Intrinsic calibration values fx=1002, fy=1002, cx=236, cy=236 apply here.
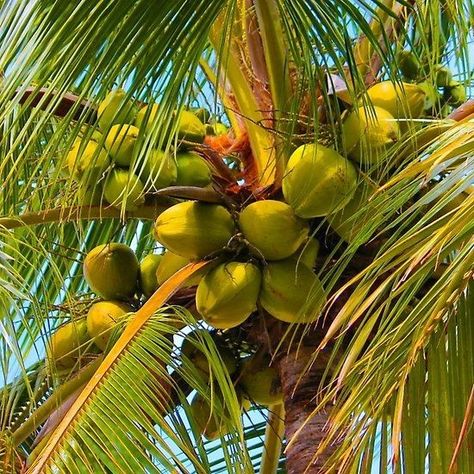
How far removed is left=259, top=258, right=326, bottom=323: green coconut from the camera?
167cm

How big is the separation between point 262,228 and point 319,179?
13 cm

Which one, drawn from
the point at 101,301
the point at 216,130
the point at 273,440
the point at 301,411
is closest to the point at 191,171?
the point at 216,130

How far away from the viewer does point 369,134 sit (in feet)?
5.53

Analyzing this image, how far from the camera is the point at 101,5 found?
137cm

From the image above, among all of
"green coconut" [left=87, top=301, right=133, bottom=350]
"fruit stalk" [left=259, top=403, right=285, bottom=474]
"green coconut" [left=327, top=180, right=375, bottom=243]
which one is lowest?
"fruit stalk" [left=259, top=403, right=285, bottom=474]

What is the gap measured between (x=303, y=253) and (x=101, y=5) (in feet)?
1.95

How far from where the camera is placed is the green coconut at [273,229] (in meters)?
1.68

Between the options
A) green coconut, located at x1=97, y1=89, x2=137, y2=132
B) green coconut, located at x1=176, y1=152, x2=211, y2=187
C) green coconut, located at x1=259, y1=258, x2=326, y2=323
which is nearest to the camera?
green coconut, located at x1=97, y1=89, x2=137, y2=132

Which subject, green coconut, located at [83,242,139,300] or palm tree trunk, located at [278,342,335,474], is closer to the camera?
palm tree trunk, located at [278,342,335,474]

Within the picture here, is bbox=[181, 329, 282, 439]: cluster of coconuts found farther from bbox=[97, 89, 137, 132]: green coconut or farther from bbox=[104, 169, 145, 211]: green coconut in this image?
bbox=[97, 89, 137, 132]: green coconut

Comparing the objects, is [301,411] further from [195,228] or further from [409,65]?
[409,65]

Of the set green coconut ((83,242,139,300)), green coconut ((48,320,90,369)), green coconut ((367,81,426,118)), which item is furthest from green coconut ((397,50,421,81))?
green coconut ((48,320,90,369))

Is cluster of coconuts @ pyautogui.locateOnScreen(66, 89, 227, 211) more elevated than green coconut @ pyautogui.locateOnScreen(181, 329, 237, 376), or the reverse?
cluster of coconuts @ pyautogui.locateOnScreen(66, 89, 227, 211)

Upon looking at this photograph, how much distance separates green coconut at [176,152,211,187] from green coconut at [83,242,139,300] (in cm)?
22
